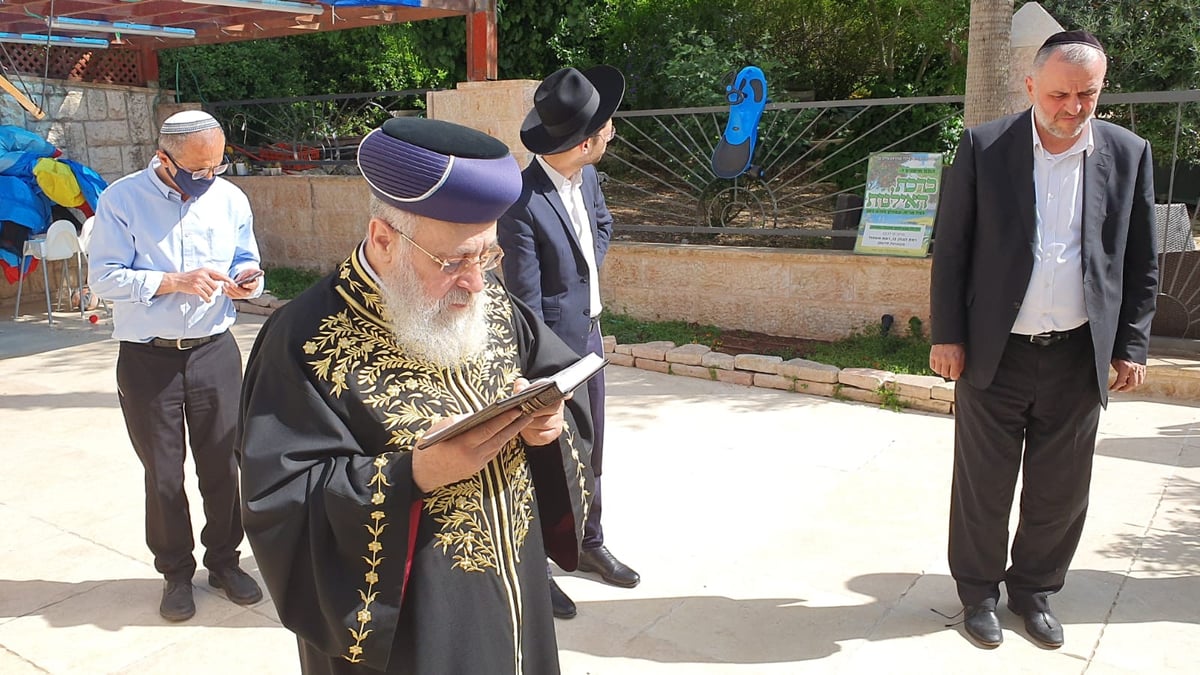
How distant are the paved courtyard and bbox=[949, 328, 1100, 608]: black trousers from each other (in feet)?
0.76

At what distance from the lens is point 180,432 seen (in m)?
3.73

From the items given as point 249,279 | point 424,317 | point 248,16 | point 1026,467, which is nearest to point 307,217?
point 248,16

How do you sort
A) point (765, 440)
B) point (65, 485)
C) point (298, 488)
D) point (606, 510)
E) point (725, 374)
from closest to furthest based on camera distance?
1. point (298, 488)
2. point (606, 510)
3. point (65, 485)
4. point (765, 440)
5. point (725, 374)

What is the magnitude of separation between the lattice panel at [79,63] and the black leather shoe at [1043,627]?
1055 centimetres

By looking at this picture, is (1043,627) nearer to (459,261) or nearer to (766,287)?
(459,261)

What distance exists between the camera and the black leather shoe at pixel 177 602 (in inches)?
147

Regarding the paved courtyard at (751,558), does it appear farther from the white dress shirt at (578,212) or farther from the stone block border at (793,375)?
the white dress shirt at (578,212)

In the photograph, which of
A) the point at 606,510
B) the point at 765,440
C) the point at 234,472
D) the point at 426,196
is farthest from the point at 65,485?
the point at 426,196

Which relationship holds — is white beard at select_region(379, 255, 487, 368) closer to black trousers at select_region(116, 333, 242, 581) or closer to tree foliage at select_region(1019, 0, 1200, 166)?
black trousers at select_region(116, 333, 242, 581)

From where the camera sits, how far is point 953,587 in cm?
390

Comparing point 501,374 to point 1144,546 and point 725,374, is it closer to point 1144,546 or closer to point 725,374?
point 1144,546

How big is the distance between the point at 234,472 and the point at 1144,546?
3.86 meters

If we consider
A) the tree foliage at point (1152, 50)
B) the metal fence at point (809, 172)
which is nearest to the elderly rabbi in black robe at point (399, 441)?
the metal fence at point (809, 172)

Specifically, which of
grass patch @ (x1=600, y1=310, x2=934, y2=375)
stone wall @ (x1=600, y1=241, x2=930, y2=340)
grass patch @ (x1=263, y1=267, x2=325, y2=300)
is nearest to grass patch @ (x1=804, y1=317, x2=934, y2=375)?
grass patch @ (x1=600, y1=310, x2=934, y2=375)
